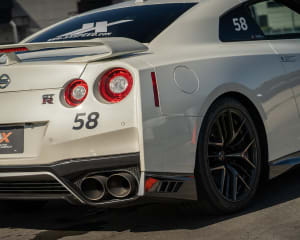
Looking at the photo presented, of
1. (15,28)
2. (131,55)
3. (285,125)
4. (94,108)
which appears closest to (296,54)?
(285,125)

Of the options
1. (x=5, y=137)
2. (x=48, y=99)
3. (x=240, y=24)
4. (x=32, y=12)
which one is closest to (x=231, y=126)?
(x=240, y=24)

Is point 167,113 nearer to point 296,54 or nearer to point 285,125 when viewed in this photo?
point 285,125

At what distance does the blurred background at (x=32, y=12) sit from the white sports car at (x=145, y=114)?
1806cm

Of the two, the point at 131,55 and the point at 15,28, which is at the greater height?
the point at 131,55

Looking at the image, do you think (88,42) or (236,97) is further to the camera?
Result: (236,97)

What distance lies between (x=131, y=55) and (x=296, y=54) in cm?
160

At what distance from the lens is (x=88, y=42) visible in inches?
155

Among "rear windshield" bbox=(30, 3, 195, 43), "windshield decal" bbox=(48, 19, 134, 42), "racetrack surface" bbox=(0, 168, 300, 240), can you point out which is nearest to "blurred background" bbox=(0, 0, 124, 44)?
"rear windshield" bbox=(30, 3, 195, 43)

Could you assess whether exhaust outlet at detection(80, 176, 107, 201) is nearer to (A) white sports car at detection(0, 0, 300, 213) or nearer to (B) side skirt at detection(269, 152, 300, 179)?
(A) white sports car at detection(0, 0, 300, 213)

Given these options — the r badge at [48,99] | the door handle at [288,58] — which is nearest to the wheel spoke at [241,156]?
the door handle at [288,58]

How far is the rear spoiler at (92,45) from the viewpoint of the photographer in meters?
3.88

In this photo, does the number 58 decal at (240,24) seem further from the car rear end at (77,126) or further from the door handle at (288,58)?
the car rear end at (77,126)

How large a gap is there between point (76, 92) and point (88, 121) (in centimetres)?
20

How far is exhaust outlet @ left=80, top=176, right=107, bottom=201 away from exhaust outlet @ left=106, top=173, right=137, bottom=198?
49 mm
